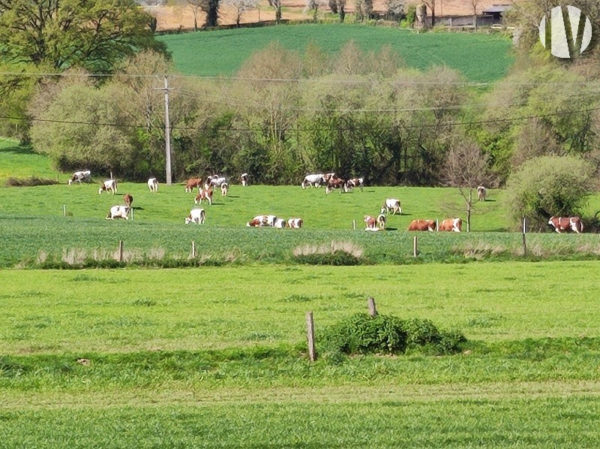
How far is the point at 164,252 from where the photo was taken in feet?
149

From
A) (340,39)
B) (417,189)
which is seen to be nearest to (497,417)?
(417,189)

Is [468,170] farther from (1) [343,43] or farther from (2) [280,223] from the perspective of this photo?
(1) [343,43]

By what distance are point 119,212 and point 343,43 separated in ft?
224

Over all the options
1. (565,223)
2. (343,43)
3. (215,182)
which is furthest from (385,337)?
(343,43)

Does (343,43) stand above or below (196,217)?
above

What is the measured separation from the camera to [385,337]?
79.9 feet

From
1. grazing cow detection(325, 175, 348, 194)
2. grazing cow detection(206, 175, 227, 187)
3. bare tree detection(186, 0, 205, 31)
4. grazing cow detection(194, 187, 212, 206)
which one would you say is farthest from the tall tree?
bare tree detection(186, 0, 205, 31)

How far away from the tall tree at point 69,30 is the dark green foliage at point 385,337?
89.4m

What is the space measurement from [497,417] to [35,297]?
19.2 meters

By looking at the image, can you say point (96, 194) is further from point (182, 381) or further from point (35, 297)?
point (182, 381)

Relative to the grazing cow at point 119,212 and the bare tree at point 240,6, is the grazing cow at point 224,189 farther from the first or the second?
the bare tree at point 240,6

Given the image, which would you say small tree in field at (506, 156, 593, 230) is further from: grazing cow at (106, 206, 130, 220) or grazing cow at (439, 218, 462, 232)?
grazing cow at (106, 206, 130, 220)

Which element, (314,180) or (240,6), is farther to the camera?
(240,6)

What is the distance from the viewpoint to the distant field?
13125 cm
